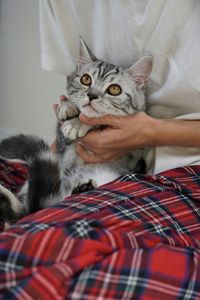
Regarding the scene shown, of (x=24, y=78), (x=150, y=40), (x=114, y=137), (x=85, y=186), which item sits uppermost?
(x=150, y=40)

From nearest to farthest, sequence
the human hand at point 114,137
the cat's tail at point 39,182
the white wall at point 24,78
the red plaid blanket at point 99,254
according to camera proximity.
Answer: the red plaid blanket at point 99,254, the cat's tail at point 39,182, the human hand at point 114,137, the white wall at point 24,78

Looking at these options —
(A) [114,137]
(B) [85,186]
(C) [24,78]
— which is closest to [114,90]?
(A) [114,137]

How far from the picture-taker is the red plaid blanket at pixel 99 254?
1.85 ft

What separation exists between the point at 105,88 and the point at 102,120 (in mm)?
84

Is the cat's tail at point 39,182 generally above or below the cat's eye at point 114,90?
below

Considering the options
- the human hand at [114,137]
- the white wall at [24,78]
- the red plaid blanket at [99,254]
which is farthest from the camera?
the white wall at [24,78]

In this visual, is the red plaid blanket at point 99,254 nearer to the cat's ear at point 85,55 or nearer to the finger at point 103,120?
the finger at point 103,120

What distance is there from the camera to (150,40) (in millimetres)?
942

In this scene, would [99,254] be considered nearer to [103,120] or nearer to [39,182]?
[39,182]

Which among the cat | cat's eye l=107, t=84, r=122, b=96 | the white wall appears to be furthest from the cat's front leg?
the white wall

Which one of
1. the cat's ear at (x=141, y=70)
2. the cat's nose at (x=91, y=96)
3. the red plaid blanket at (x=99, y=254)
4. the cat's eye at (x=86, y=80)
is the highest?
the cat's ear at (x=141, y=70)

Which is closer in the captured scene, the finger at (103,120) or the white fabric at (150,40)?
the white fabric at (150,40)

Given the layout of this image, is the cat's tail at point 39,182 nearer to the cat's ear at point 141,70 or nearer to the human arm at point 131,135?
the human arm at point 131,135

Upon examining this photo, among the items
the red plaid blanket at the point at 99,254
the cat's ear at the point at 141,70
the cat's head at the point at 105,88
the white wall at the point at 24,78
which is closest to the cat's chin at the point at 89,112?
the cat's head at the point at 105,88
